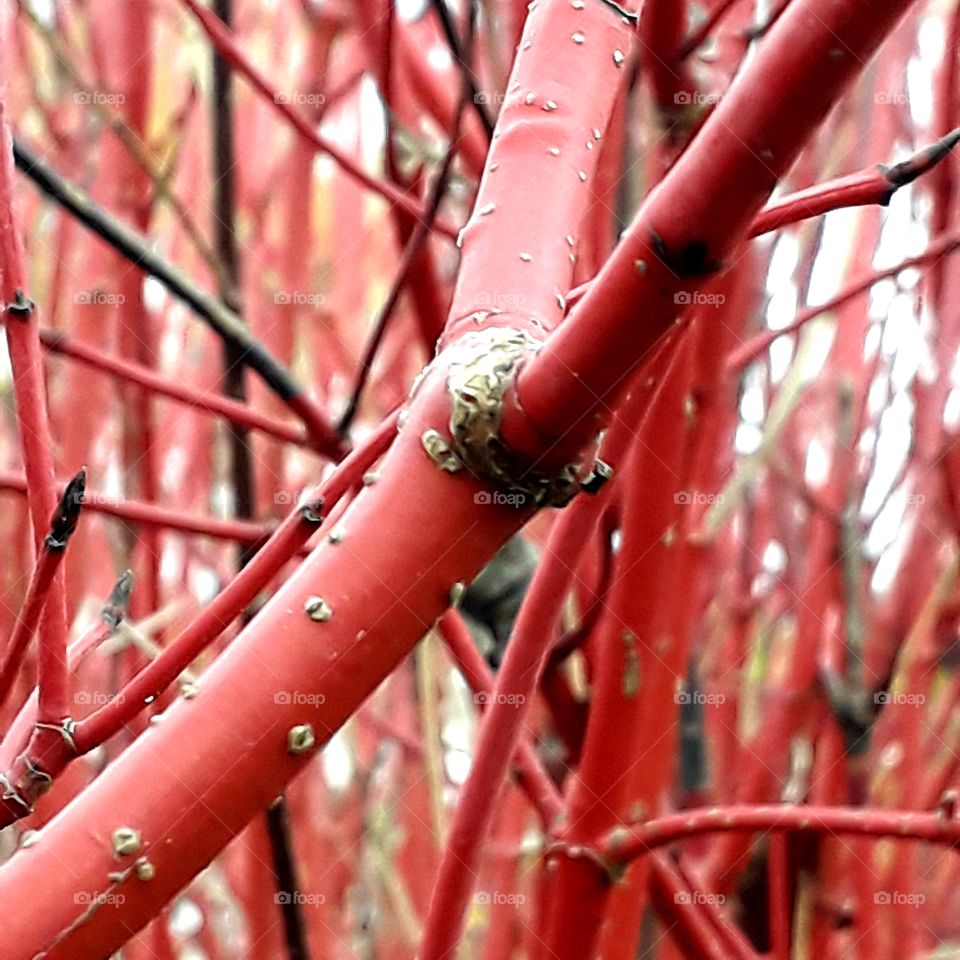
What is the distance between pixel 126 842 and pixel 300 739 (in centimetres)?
→ 6

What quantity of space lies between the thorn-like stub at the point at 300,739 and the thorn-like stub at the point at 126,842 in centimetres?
6

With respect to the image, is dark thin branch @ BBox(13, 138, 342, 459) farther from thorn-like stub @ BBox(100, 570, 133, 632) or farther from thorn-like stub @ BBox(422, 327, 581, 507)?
thorn-like stub @ BBox(422, 327, 581, 507)

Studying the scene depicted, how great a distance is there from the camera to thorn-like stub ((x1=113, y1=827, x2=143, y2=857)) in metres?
0.43

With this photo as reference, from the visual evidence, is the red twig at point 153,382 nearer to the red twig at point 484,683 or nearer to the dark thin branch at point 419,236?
the dark thin branch at point 419,236

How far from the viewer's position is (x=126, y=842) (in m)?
0.44

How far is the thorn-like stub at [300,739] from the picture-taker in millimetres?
451

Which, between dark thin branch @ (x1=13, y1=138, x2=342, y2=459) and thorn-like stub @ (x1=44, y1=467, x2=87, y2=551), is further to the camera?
dark thin branch @ (x1=13, y1=138, x2=342, y2=459)

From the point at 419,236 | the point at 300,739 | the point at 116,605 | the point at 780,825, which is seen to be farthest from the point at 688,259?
the point at 419,236

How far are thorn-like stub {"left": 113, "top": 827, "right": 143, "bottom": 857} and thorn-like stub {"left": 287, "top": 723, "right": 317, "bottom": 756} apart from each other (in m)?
0.06

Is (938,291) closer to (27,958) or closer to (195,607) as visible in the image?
(195,607)

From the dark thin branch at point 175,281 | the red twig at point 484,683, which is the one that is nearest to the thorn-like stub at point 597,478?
the red twig at point 484,683

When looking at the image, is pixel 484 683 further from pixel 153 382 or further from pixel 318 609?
pixel 318 609

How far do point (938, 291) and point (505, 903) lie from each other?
80 centimetres

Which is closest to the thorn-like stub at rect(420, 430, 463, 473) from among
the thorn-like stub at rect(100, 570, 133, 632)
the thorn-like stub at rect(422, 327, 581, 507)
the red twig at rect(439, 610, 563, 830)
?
the thorn-like stub at rect(422, 327, 581, 507)
